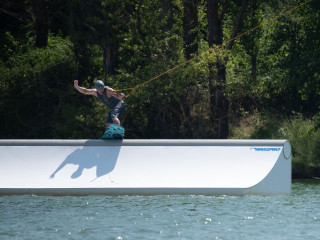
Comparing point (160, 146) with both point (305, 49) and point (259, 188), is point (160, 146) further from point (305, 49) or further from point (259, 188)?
point (305, 49)

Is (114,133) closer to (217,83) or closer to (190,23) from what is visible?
(217,83)

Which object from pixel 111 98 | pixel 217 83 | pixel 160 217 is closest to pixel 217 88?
pixel 217 83

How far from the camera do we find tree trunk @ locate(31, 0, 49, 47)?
25.0 meters

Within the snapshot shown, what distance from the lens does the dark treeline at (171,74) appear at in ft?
68.2

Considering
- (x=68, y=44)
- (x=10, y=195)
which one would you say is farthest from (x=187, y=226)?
(x=68, y=44)

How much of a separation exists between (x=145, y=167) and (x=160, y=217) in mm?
2391

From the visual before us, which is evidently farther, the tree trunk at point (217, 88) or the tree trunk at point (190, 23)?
the tree trunk at point (190, 23)

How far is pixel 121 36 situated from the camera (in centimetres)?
2170

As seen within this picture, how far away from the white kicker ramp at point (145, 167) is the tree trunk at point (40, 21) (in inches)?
462

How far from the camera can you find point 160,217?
11359mm

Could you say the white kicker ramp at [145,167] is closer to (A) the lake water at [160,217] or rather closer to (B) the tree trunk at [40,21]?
(A) the lake water at [160,217]

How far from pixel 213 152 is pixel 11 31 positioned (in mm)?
15617

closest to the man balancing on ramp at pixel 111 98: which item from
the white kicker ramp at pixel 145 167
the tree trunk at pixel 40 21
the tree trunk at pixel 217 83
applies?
the white kicker ramp at pixel 145 167

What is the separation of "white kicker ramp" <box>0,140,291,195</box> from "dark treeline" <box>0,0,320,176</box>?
6141 millimetres
